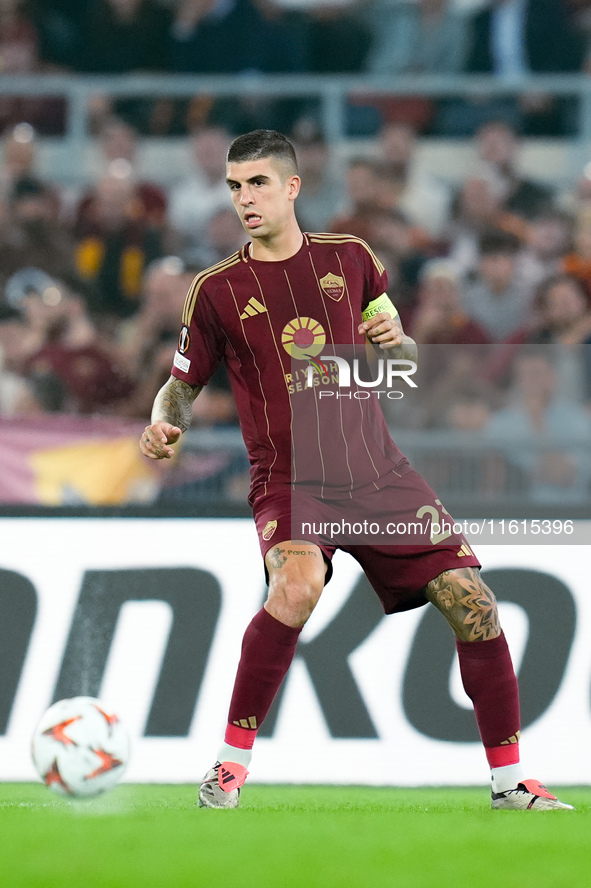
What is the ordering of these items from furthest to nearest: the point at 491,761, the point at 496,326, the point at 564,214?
the point at 564,214 < the point at 496,326 < the point at 491,761

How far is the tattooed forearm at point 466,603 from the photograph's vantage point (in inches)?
179

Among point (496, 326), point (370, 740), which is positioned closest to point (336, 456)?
point (370, 740)

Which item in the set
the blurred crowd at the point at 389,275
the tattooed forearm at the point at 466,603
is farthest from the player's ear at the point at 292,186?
the blurred crowd at the point at 389,275

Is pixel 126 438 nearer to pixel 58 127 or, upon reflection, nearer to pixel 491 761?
pixel 491 761

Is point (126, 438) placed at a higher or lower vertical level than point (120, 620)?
higher

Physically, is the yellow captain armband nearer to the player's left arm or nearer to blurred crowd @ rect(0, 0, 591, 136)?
the player's left arm

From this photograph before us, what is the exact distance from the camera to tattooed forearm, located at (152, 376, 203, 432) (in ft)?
15.6

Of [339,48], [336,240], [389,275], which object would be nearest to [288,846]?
[336,240]

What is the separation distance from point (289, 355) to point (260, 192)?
58cm

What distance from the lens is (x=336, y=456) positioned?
473 cm

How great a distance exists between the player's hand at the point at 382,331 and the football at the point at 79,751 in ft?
5.27

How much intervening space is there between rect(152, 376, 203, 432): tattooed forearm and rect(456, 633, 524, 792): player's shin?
129 cm

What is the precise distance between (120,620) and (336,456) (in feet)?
5.69

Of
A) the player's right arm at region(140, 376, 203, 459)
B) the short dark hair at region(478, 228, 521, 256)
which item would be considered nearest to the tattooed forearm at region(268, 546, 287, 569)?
the player's right arm at region(140, 376, 203, 459)
